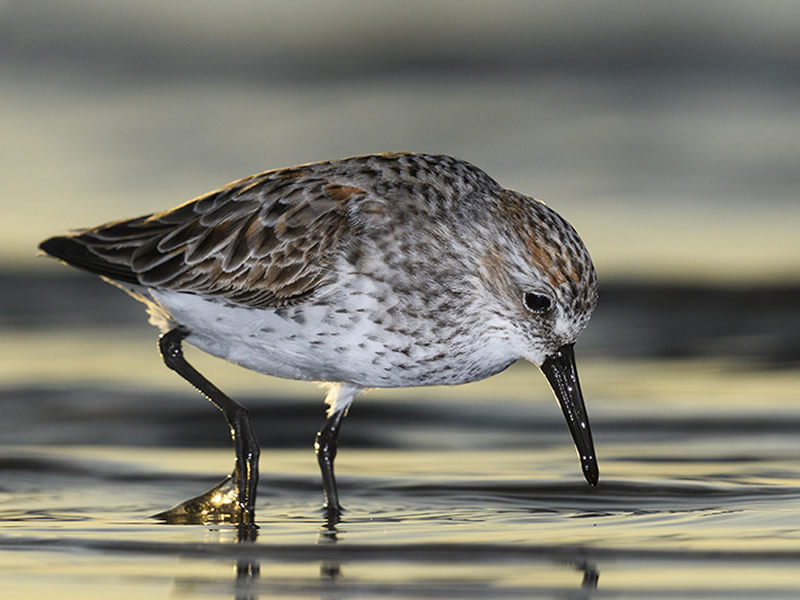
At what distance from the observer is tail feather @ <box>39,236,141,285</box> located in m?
7.88

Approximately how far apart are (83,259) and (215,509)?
64.9 inches

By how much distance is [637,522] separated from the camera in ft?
22.2

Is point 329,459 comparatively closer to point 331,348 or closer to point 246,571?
point 331,348

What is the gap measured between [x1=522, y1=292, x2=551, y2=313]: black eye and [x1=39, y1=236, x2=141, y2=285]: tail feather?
6.67 feet

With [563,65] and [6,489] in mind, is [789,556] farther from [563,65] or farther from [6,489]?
[563,65]

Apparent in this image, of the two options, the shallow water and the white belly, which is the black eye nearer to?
the white belly

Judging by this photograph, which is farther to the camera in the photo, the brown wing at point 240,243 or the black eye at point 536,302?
the brown wing at point 240,243

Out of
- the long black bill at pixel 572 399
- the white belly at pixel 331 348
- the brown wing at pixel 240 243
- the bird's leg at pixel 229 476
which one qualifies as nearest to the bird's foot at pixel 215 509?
the bird's leg at pixel 229 476

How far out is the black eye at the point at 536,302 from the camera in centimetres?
705

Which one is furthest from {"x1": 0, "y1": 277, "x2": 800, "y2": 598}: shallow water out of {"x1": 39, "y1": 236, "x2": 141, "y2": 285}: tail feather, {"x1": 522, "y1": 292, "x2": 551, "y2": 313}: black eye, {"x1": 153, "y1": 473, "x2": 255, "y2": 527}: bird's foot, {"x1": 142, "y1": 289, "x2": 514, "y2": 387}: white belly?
{"x1": 39, "y1": 236, "x2": 141, "y2": 285}: tail feather

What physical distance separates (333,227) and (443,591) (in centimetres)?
229

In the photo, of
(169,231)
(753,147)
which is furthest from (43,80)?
(169,231)

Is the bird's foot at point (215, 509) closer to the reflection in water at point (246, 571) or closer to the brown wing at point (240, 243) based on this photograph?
the reflection in water at point (246, 571)

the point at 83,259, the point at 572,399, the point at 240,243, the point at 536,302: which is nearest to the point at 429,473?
the point at 572,399
